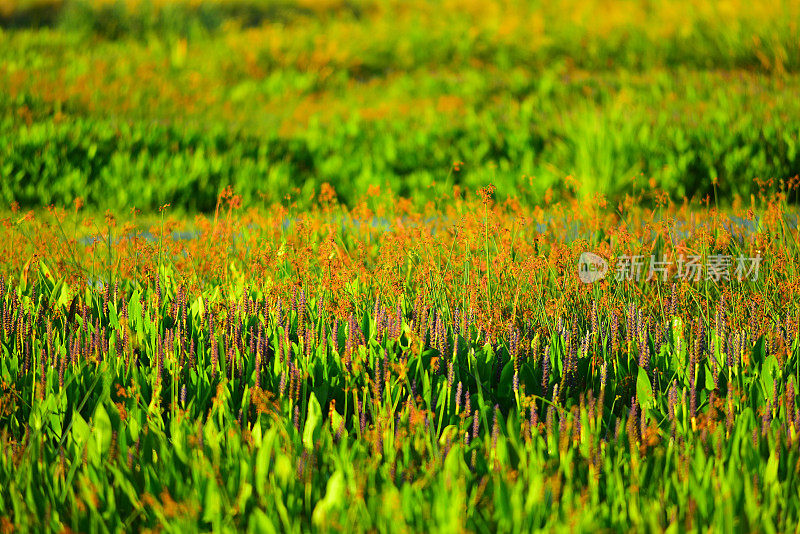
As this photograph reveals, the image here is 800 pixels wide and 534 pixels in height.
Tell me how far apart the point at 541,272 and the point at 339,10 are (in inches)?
461

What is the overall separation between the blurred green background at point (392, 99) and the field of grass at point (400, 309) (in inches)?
2.2

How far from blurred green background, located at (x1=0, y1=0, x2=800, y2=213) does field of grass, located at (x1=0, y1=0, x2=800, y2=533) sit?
0.06 m

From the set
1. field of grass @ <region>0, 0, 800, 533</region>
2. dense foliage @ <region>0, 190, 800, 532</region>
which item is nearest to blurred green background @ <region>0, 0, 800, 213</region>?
field of grass @ <region>0, 0, 800, 533</region>

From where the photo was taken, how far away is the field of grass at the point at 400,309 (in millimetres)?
1998

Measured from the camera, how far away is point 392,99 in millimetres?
10039

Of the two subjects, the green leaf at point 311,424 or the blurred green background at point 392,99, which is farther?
the blurred green background at point 392,99

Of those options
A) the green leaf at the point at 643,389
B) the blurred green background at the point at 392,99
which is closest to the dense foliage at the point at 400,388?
the green leaf at the point at 643,389

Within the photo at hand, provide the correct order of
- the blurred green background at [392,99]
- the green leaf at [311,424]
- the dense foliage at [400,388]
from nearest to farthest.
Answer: the dense foliage at [400,388] → the green leaf at [311,424] → the blurred green background at [392,99]

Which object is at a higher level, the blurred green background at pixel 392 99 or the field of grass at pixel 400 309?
the blurred green background at pixel 392 99

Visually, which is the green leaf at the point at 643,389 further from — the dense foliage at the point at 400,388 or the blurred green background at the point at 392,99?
the blurred green background at the point at 392,99

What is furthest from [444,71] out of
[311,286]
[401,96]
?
[311,286]

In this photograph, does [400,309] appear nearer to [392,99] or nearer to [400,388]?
[400,388]

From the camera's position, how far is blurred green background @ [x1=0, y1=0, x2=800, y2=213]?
6957 millimetres

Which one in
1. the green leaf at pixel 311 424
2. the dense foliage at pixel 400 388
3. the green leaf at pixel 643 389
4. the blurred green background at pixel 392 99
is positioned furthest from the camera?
the blurred green background at pixel 392 99
